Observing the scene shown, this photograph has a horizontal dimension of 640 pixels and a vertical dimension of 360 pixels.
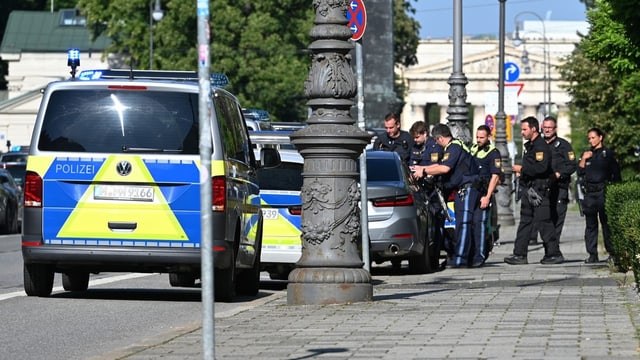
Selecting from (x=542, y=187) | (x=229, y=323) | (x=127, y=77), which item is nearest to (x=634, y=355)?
(x=229, y=323)

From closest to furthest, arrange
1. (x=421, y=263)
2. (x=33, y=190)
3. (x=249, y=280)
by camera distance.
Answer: (x=33, y=190)
(x=249, y=280)
(x=421, y=263)

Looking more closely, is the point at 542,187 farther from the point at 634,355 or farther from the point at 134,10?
the point at 134,10

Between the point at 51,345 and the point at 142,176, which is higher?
the point at 142,176

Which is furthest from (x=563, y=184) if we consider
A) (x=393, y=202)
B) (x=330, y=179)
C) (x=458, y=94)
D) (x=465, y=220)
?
(x=330, y=179)

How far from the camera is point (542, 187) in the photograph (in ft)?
71.6

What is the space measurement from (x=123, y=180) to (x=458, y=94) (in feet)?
52.7

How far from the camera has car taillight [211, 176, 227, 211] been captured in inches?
571

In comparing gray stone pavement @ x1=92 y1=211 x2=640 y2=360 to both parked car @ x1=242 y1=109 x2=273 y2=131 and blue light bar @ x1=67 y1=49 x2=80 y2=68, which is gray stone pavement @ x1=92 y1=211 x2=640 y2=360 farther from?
parked car @ x1=242 y1=109 x2=273 y2=131

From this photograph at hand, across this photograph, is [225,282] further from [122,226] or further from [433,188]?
[433,188]

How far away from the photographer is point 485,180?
71.3ft

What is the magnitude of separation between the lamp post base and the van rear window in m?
1.68

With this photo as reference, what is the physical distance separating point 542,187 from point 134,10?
49877mm

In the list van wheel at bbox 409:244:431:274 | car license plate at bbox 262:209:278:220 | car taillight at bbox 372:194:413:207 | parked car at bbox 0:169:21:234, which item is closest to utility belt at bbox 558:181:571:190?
van wheel at bbox 409:244:431:274

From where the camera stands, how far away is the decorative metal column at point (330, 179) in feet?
45.0
